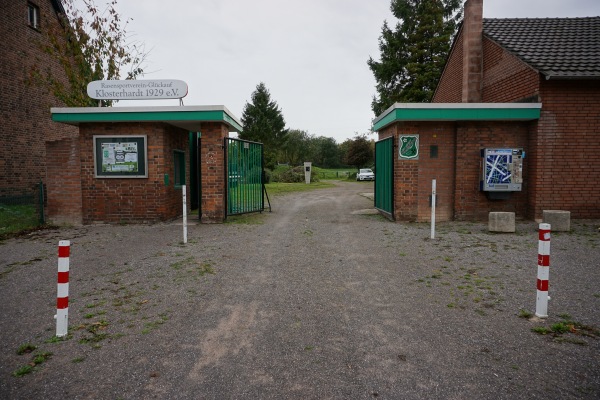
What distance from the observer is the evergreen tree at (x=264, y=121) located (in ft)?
196

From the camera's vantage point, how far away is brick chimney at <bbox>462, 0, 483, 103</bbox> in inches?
589

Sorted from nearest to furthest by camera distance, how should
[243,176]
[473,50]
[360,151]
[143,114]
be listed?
[143,114] < [243,176] < [473,50] < [360,151]

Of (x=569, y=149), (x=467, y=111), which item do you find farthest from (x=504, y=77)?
(x=467, y=111)

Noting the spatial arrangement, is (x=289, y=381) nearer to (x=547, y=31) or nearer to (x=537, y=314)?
(x=537, y=314)

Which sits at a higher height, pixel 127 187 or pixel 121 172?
pixel 121 172

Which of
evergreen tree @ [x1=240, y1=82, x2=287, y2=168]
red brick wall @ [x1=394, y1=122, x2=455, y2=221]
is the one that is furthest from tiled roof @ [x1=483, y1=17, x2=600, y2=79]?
evergreen tree @ [x1=240, y1=82, x2=287, y2=168]

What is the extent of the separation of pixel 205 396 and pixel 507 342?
9.31 ft

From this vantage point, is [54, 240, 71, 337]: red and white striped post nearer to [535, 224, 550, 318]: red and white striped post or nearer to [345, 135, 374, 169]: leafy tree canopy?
[535, 224, 550, 318]: red and white striped post

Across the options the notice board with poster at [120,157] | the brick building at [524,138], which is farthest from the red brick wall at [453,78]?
the notice board with poster at [120,157]

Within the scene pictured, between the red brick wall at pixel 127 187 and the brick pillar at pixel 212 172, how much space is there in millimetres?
1160

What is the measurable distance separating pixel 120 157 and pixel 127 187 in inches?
35.6

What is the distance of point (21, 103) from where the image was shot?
17.5m

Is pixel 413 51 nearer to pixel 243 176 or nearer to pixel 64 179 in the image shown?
pixel 243 176

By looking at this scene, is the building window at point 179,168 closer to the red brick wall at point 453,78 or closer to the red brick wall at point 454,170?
the red brick wall at point 454,170
